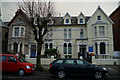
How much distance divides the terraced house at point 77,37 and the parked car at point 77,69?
40.3ft

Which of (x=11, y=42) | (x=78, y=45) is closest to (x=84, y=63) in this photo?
(x=78, y=45)

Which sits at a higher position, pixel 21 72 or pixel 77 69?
pixel 77 69

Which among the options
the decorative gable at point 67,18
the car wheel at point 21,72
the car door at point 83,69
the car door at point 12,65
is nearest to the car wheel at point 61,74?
the car door at point 83,69

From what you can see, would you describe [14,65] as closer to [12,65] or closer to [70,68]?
[12,65]

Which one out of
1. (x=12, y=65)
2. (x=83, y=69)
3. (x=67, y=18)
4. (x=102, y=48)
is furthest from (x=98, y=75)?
(x=67, y=18)

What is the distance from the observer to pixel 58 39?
2219 cm

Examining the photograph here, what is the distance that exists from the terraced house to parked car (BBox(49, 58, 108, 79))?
12.3 m

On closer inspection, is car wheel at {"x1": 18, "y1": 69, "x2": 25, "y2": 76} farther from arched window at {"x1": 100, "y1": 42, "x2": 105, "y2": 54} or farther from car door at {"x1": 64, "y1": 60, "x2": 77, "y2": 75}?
arched window at {"x1": 100, "y1": 42, "x2": 105, "y2": 54}

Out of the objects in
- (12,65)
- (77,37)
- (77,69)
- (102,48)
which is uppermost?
(77,37)

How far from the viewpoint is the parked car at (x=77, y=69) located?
7.75m

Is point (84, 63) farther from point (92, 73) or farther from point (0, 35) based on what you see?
point (0, 35)

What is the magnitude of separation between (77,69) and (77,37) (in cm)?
1448

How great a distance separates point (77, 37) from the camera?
21828mm

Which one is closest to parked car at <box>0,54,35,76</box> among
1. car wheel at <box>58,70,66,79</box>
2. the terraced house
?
car wheel at <box>58,70,66,79</box>
